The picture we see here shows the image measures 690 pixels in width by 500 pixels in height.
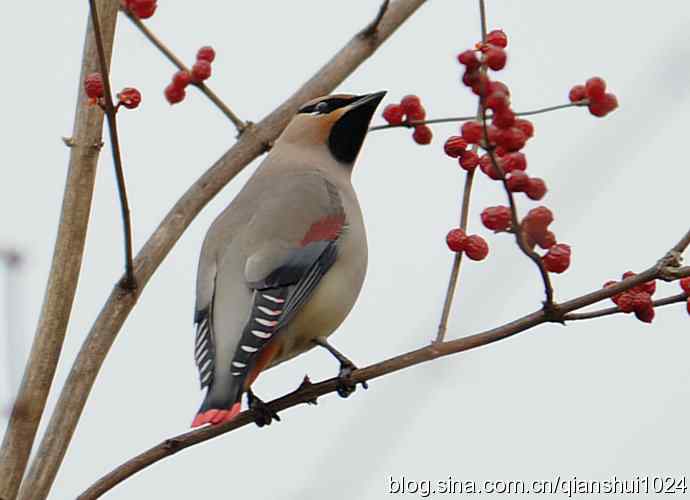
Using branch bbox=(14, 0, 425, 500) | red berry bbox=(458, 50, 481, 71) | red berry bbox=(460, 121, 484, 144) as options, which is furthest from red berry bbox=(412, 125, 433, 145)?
red berry bbox=(458, 50, 481, 71)

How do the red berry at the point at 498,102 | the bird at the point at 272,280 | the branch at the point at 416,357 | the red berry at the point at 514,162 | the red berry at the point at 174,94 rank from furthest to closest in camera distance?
1. the red berry at the point at 174,94
2. the bird at the point at 272,280
3. the red berry at the point at 514,162
4. the red berry at the point at 498,102
5. the branch at the point at 416,357

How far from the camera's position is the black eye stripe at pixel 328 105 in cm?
495

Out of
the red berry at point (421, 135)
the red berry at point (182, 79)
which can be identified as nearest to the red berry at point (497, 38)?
the red berry at point (421, 135)

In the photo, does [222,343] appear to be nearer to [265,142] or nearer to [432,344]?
[265,142]

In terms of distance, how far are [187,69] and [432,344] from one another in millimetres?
1575

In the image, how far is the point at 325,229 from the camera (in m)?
4.05

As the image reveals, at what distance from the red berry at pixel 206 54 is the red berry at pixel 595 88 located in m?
1.49

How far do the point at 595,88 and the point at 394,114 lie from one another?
3.54 feet

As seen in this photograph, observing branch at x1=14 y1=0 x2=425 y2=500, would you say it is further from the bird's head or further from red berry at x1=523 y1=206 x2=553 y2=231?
red berry at x1=523 y1=206 x2=553 y2=231

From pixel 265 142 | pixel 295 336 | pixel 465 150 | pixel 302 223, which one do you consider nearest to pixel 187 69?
pixel 265 142

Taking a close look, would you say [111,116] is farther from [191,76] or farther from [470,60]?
[191,76]

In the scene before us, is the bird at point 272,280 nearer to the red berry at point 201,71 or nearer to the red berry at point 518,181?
the red berry at point 201,71

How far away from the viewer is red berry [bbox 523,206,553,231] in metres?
2.62

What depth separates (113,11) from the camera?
301 centimetres
